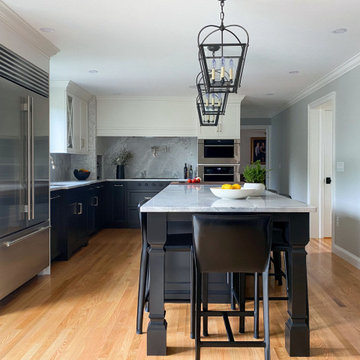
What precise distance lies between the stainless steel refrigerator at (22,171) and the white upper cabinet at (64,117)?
179 cm

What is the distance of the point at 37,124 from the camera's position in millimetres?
3781

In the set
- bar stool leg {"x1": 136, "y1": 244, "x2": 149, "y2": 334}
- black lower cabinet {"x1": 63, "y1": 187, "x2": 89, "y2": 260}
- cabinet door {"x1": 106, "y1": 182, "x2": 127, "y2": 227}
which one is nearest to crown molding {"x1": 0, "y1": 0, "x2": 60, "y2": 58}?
black lower cabinet {"x1": 63, "y1": 187, "x2": 89, "y2": 260}

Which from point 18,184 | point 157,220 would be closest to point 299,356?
point 157,220

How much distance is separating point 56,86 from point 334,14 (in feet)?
13.1

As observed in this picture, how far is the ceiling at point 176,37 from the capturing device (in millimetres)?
3188

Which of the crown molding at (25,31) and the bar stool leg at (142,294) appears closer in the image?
the bar stool leg at (142,294)

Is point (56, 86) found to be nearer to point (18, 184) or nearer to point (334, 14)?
point (18, 184)

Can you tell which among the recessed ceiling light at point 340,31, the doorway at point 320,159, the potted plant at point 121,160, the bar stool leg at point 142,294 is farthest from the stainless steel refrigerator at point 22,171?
the doorway at point 320,159

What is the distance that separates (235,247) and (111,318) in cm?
130

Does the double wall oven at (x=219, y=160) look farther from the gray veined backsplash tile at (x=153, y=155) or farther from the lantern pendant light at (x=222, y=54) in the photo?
the lantern pendant light at (x=222, y=54)

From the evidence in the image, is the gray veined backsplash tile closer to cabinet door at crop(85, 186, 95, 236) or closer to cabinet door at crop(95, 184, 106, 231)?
cabinet door at crop(95, 184, 106, 231)

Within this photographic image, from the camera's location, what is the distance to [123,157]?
7.66 meters

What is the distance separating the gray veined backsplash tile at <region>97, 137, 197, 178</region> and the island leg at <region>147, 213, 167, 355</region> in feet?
17.3

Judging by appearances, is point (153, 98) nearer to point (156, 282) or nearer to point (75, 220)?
point (75, 220)
